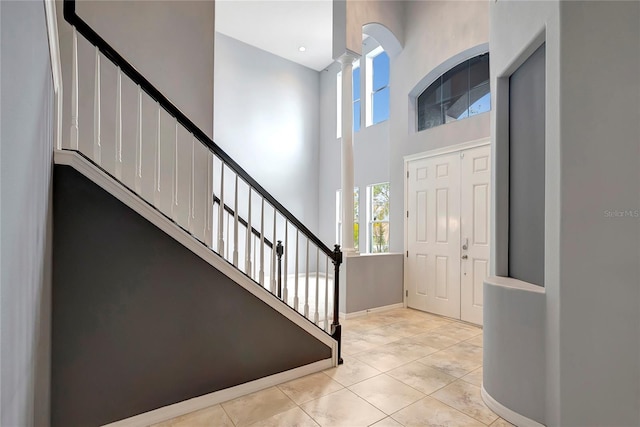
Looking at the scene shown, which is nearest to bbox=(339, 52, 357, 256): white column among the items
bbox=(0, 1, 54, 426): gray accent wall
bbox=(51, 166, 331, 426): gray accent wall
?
bbox=(51, 166, 331, 426): gray accent wall

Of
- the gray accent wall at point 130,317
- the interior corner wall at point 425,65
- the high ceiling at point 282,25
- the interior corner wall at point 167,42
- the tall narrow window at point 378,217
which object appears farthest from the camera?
the tall narrow window at point 378,217

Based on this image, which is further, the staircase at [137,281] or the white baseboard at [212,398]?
the white baseboard at [212,398]

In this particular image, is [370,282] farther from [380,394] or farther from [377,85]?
[377,85]

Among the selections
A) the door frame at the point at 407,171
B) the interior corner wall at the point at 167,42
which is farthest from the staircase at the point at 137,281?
the door frame at the point at 407,171

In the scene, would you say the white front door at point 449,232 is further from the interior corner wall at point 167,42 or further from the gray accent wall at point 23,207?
the gray accent wall at point 23,207

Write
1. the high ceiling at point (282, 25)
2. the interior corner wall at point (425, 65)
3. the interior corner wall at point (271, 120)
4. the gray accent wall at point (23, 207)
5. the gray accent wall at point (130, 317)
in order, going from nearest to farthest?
the gray accent wall at point (23, 207) → the gray accent wall at point (130, 317) → the interior corner wall at point (425, 65) → the high ceiling at point (282, 25) → the interior corner wall at point (271, 120)

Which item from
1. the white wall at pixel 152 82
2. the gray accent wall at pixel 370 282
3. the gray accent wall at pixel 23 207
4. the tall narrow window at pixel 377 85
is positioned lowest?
the gray accent wall at pixel 370 282

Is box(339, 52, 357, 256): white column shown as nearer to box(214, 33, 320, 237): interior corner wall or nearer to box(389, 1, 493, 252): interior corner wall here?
box(389, 1, 493, 252): interior corner wall

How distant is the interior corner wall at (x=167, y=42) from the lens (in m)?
2.87

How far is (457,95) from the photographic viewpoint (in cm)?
457

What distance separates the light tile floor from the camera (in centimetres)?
209
